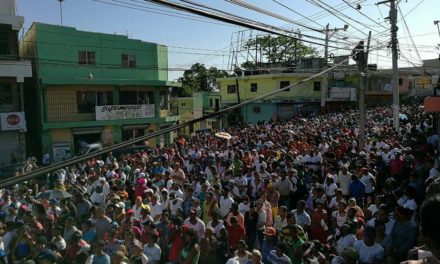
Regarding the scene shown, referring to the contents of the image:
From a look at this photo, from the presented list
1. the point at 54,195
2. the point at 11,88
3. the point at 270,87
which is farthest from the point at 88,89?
the point at 270,87

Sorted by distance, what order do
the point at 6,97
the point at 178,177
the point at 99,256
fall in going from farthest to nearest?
the point at 6,97, the point at 178,177, the point at 99,256

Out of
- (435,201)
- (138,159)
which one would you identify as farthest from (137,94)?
(435,201)

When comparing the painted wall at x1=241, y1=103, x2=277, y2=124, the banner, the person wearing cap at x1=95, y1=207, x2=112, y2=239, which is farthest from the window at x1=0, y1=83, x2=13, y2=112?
the painted wall at x1=241, y1=103, x2=277, y2=124

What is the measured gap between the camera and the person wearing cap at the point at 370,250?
213 inches

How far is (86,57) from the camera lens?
23172 millimetres

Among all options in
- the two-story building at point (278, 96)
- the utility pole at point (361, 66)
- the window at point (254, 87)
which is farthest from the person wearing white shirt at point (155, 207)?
the window at point (254, 87)

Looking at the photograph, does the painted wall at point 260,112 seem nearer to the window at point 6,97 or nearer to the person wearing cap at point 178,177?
the window at point 6,97

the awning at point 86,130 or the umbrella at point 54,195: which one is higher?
the awning at point 86,130

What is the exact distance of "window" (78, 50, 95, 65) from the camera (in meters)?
22.9

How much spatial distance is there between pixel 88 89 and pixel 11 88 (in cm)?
421

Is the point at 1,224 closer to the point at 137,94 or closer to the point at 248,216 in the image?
the point at 248,216

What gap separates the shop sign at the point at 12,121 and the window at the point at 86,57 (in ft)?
15.8

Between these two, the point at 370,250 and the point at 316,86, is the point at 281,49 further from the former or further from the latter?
the point at 370,250

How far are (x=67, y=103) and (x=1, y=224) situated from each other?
1589cm
